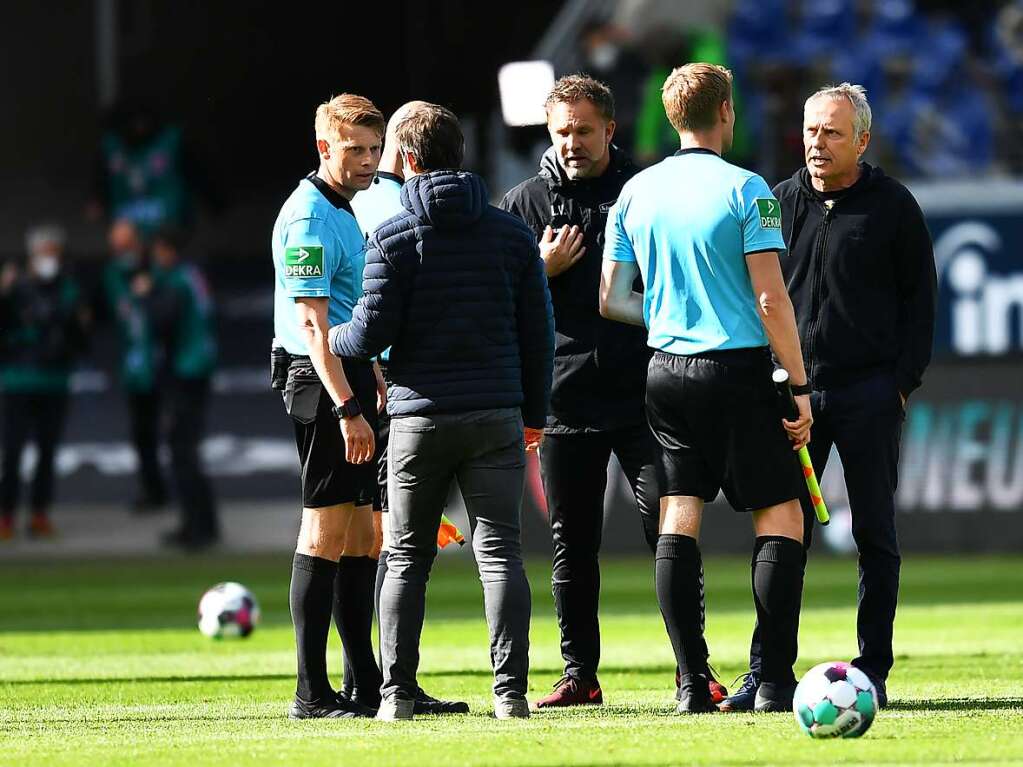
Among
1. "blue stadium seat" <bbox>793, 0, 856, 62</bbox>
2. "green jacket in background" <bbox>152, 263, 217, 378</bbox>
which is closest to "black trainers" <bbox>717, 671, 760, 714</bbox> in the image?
"green jacket in background" <bbox>152, 263, 217, 378</bbox>

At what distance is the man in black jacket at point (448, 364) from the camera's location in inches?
275

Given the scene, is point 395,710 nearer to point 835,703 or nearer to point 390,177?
point 835,703

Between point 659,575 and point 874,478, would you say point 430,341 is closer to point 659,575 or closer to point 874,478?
point 659,575

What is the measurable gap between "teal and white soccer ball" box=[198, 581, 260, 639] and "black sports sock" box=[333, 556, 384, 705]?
3.17m

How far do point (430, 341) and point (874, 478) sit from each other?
176 cm

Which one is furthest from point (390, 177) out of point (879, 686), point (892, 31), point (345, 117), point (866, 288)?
point (892, 31)

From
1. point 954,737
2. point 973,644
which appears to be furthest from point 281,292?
point 973,644

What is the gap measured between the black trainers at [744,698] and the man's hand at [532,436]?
116 cm

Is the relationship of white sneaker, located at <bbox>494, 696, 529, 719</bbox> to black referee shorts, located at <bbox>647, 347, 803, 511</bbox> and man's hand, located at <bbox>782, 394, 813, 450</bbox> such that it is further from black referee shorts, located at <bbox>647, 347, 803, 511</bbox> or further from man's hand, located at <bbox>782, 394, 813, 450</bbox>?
man's hand, located at <bbox>782, 394, 813, 450</bbox>

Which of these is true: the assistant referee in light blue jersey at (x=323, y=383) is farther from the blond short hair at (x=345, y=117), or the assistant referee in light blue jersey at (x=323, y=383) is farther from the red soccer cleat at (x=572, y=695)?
the red soccer cleat at (x=572, y=695)

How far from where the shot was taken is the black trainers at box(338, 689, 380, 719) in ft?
24.3

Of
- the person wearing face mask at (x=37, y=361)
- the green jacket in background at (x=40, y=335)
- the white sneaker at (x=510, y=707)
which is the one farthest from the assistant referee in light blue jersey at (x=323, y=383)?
the green jacket in background at (x=40, y=335)

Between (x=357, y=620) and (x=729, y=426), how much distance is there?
5.41ft

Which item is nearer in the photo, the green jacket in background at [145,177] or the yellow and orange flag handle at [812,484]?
the yellow and orange flag handle at [812,484]
